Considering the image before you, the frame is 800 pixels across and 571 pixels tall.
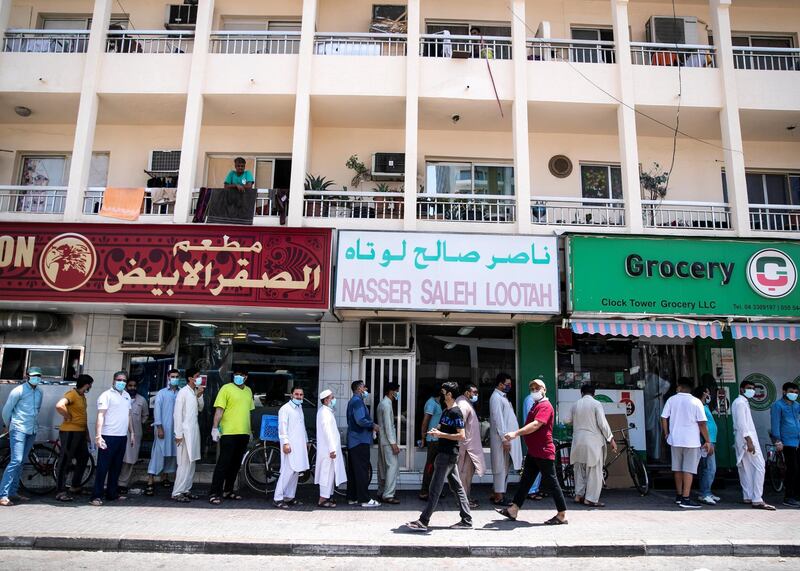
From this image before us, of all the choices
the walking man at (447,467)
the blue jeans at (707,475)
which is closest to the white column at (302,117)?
the walking man at (447,467)

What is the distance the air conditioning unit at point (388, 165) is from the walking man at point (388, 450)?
486 centimetres

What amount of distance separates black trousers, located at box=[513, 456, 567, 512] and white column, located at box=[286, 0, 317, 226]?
18.8 feet

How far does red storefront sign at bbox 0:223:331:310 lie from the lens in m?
9.55

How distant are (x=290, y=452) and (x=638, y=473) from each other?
5930 millimetres

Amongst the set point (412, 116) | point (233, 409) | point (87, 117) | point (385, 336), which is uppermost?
point (412, 116)

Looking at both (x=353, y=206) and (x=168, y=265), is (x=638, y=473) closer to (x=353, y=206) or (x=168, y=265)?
(x=353, y=206)

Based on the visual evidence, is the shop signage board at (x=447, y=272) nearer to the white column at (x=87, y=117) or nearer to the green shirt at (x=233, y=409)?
the green shirt at (x=233, y=409)

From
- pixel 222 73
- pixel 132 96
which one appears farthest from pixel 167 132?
pixel 222 73

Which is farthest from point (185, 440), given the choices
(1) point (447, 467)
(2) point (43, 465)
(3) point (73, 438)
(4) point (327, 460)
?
(1) point (447, 467)

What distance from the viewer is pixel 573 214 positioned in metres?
11.8

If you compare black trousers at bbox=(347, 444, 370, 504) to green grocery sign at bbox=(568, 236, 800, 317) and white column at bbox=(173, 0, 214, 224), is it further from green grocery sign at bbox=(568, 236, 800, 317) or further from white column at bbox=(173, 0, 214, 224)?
white column at bbox=(173, 0, 214, 224)

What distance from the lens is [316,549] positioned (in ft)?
21.9

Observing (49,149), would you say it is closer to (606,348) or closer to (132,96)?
(132,96)

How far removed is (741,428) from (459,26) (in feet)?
32.3
